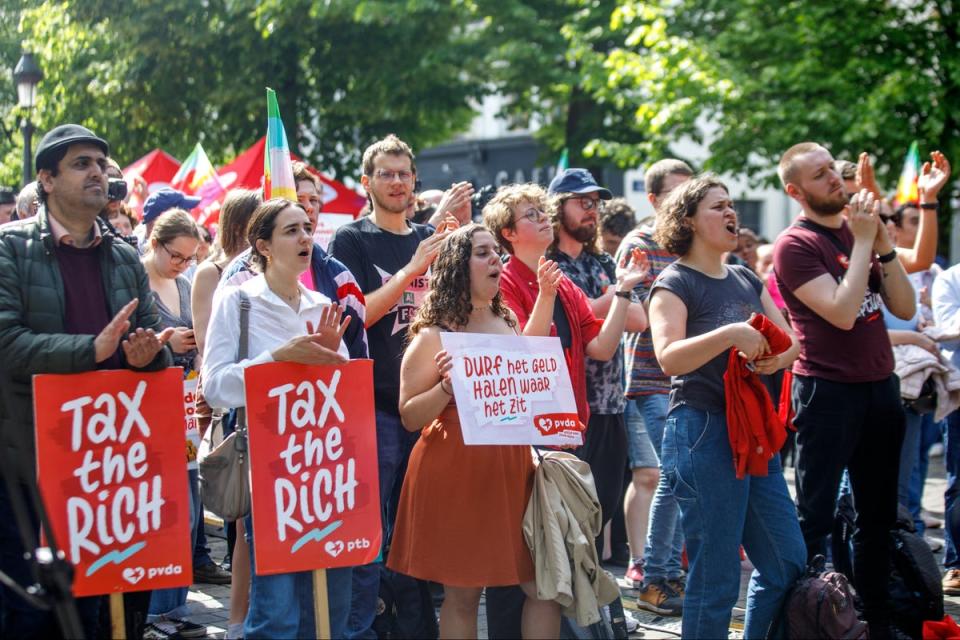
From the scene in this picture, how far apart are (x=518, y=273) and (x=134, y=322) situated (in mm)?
2005

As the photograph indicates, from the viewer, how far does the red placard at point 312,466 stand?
425cm

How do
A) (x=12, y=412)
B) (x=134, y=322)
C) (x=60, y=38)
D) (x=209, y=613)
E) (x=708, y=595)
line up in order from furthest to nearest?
(x=60, y=38) < (x=209, y=613) < (x=708, y=595) < (x=134, y=322) < (x=12, y=412)

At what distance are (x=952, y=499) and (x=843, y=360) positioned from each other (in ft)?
7.04

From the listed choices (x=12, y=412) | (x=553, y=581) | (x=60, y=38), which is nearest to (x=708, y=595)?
(x=553, y=581)

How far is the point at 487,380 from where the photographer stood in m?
4.67

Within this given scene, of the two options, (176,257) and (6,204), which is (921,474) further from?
(6,204)

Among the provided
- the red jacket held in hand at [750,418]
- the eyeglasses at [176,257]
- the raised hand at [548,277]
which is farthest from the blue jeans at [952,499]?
the eyeglasses at [176,257]

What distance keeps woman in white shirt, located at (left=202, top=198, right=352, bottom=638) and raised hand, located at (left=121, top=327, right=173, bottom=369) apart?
31cm

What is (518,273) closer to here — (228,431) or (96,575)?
(228,431)

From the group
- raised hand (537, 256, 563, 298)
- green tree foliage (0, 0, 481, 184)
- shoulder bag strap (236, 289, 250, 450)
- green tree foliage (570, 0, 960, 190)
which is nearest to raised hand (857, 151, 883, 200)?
raised hand (537, 256, 563, 298)

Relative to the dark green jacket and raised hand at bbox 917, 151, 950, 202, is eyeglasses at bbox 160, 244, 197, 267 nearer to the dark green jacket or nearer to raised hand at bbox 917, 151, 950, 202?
the dark green jacket

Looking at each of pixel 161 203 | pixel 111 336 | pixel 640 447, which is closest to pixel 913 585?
pixel 640 447

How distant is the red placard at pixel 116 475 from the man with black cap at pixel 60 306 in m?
0.08

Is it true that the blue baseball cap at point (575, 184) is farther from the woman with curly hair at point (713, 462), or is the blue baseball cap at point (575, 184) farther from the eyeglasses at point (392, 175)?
the woman with curly hair at point (713, 462)
